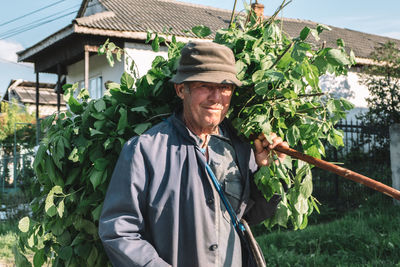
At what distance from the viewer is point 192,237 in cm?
197

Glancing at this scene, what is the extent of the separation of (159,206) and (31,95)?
32.1 meters

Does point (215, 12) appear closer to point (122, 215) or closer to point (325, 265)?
point (325, 265)

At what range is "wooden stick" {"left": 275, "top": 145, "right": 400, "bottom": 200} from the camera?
1.70 meters

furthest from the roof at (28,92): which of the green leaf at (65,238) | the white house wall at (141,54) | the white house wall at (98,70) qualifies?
the green leaf at (65,238)

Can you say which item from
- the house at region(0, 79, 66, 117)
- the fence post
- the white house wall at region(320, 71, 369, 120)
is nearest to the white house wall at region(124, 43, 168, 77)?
the white house wall at region(320, 71, 369, 120)

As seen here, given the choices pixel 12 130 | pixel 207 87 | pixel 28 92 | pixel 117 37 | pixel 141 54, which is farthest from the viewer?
pixel 28 92

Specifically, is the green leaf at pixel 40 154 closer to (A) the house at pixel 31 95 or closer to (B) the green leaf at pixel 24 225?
(B) the green leaf at pixel 24 225

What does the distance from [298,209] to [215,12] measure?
16.2m

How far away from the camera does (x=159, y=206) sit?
194 centimetres

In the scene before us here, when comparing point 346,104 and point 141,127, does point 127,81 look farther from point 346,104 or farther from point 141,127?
point 346,104

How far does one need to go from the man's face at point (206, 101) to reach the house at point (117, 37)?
7734 mm

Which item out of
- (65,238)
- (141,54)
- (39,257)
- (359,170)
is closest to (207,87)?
(65,238)

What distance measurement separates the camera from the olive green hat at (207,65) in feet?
6.62

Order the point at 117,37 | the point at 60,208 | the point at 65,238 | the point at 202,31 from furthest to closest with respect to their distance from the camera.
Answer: the point at 117,37
the point at 202,31
the point at 65,238
the point at 60,208
